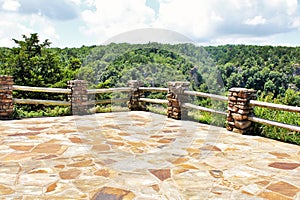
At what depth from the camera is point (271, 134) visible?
5.44m

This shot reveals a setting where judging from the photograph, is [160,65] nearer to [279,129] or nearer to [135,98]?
[135,98]

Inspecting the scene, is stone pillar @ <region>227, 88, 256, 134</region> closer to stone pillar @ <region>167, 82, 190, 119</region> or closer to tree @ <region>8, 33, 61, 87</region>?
stone pillar @ <region>167, 82, 190, 119</region>

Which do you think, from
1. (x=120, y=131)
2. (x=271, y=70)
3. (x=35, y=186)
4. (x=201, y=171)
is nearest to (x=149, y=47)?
(x=120, y=131)

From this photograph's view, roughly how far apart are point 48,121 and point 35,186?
4.13 meters

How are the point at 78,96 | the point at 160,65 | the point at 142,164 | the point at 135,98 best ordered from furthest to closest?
the point at 135,98, the point at 160,65, the point at 78,96, the point at 142,164

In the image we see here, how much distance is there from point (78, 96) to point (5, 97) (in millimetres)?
1763

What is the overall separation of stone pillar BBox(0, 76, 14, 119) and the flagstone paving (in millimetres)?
1065

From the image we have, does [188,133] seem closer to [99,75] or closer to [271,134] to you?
[271,134]

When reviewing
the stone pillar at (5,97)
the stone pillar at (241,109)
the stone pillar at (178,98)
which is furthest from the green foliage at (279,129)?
the stone pillar at (5,97)

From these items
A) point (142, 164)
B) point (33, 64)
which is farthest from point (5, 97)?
point (33, 64)

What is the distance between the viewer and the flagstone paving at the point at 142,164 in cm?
280

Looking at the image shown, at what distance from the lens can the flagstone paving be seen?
2801mm

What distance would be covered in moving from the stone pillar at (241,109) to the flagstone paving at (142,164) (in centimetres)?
25

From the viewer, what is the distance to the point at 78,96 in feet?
25.5
